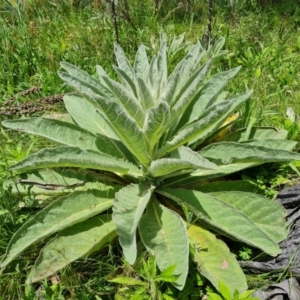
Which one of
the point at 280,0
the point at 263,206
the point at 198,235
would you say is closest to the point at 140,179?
the point at 198,235

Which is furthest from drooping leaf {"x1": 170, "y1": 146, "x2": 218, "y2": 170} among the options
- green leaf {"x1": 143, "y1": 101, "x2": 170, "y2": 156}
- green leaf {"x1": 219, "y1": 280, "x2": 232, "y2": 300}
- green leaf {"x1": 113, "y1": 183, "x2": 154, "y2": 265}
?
green leaf {"x1": 219, "y1": 280, "x2": 232, "y2": 300}

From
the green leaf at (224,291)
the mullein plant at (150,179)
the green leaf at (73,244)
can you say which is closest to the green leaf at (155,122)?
the mullein plant at (150,179)

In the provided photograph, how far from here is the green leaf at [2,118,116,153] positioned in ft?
7.52

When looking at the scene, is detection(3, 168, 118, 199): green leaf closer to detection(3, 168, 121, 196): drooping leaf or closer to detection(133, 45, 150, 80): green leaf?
detection(3, 168, 121, 196): drooping leaf

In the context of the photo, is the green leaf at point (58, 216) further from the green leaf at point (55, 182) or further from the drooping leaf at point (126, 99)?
the drooping leaf at point (126, 99)

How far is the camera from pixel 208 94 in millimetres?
2439

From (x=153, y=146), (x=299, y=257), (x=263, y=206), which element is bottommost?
(x=299, y=257)

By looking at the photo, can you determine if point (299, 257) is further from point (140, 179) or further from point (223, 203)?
point (140, 179)

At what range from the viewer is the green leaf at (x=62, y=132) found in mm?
2291

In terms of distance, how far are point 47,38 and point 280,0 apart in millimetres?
2580

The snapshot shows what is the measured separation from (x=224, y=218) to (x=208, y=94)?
741 millimetres

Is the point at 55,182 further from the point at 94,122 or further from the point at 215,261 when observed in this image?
the point at 215,261

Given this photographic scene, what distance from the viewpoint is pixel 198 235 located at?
2.08 metres

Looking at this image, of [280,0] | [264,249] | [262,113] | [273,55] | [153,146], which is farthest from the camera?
[280,0]
